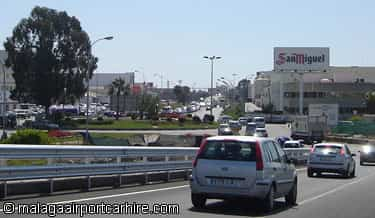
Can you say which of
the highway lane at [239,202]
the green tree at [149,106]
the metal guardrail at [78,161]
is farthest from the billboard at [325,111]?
the highway lane at [239,202]

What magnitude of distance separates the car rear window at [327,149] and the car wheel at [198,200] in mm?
16502

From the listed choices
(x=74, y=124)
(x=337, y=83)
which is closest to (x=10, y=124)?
(x=74, y=124)

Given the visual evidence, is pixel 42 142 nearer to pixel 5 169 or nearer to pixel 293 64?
pixel 5 169

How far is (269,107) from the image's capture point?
148 meters

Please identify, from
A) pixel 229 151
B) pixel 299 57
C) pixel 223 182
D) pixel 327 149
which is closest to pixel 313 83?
pixel 299 57

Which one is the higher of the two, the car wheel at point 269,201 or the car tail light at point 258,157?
the car tail light at point 258,157

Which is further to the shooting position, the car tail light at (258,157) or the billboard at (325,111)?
the billboard at (325,111)

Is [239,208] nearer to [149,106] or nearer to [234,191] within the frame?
[234,191]

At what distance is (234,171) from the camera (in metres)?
15.7

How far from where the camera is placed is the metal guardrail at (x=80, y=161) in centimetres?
1722

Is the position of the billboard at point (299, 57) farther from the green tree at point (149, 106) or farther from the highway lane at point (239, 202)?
the highway lane at point (239, 202)

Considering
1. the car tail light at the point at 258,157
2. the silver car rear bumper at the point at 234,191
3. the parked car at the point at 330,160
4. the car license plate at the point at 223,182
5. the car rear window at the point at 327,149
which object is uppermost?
the car tail light at the point at 258,157

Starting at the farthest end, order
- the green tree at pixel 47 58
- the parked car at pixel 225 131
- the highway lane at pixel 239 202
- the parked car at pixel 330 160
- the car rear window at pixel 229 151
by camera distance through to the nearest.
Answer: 1. the green tree at pixel 47 58
2. the parked car at pixel 225 131
3. the parked car at pixel 330 160
4. the highway lane at pixel 239 202
5. the car rear window at pixel 229 151

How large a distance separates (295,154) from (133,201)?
28395mm
